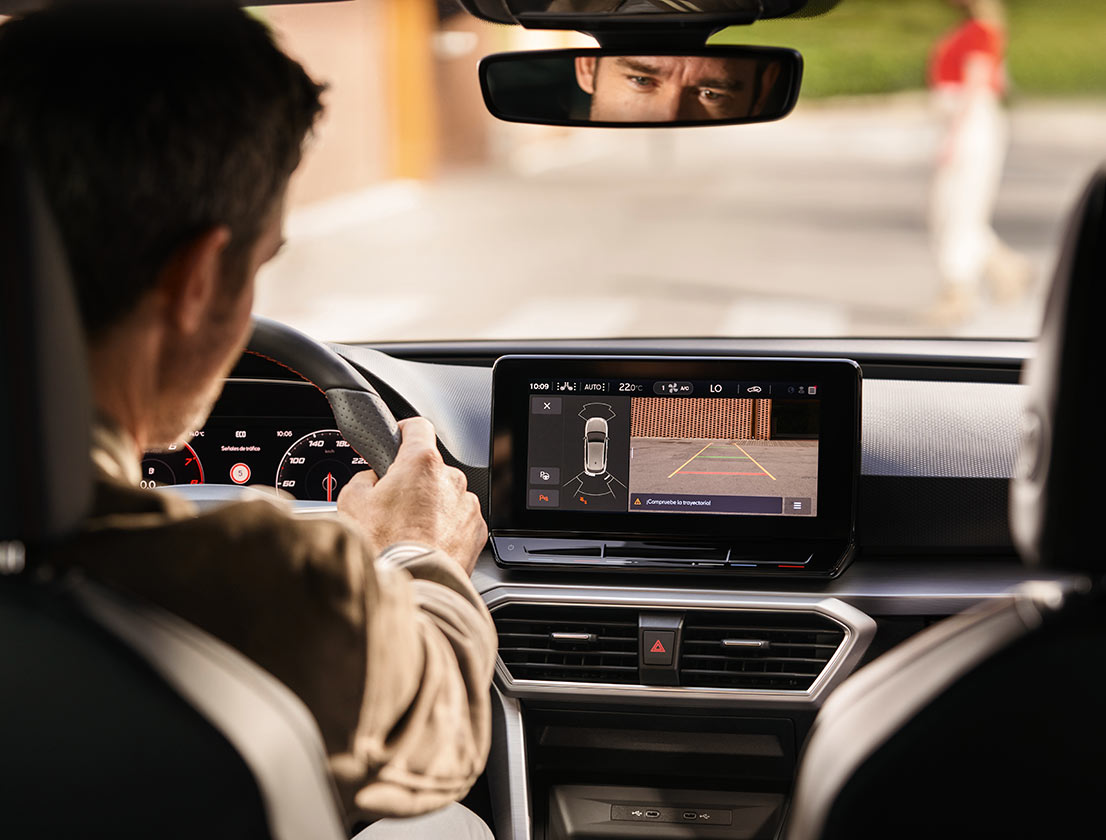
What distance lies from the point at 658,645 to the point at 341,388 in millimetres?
990

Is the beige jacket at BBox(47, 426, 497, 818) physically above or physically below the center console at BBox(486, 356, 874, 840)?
above

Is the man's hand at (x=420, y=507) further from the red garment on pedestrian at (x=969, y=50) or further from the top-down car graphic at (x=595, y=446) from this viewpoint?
the red garment on pedestrian at (x=969, y=50)

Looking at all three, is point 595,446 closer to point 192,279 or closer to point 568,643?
point 568,643

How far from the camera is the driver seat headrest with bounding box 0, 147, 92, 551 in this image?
4.41ft

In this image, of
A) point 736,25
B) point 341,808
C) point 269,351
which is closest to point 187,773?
point 341,808

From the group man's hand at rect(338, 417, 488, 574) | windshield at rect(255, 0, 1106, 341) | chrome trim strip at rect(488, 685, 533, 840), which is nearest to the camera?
man's hand at rect(338, 417, 488, 574)

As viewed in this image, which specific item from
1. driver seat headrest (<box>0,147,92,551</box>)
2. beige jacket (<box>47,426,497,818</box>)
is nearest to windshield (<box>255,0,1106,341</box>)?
driver seat headrest (<box>0,147,92,551</box>)

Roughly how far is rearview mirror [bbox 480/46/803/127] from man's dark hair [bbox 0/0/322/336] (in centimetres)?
121

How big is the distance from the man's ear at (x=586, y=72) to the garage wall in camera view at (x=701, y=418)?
75 cm

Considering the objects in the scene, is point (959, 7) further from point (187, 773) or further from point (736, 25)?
point (187, 773)

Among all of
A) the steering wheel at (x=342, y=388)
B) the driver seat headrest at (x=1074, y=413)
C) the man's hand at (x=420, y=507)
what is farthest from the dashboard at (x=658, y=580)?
the driver seat headrest at (x=1074, y=413)

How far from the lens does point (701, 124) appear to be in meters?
2.64

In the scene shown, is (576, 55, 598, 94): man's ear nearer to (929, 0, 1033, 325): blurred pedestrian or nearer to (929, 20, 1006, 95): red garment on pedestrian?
(929, 0, 1033, 325): blurred pedestrian

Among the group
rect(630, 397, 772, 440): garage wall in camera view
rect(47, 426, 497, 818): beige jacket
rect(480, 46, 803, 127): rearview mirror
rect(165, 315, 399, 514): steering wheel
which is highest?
rect(480, 46, 803, 127): rearview mirror
